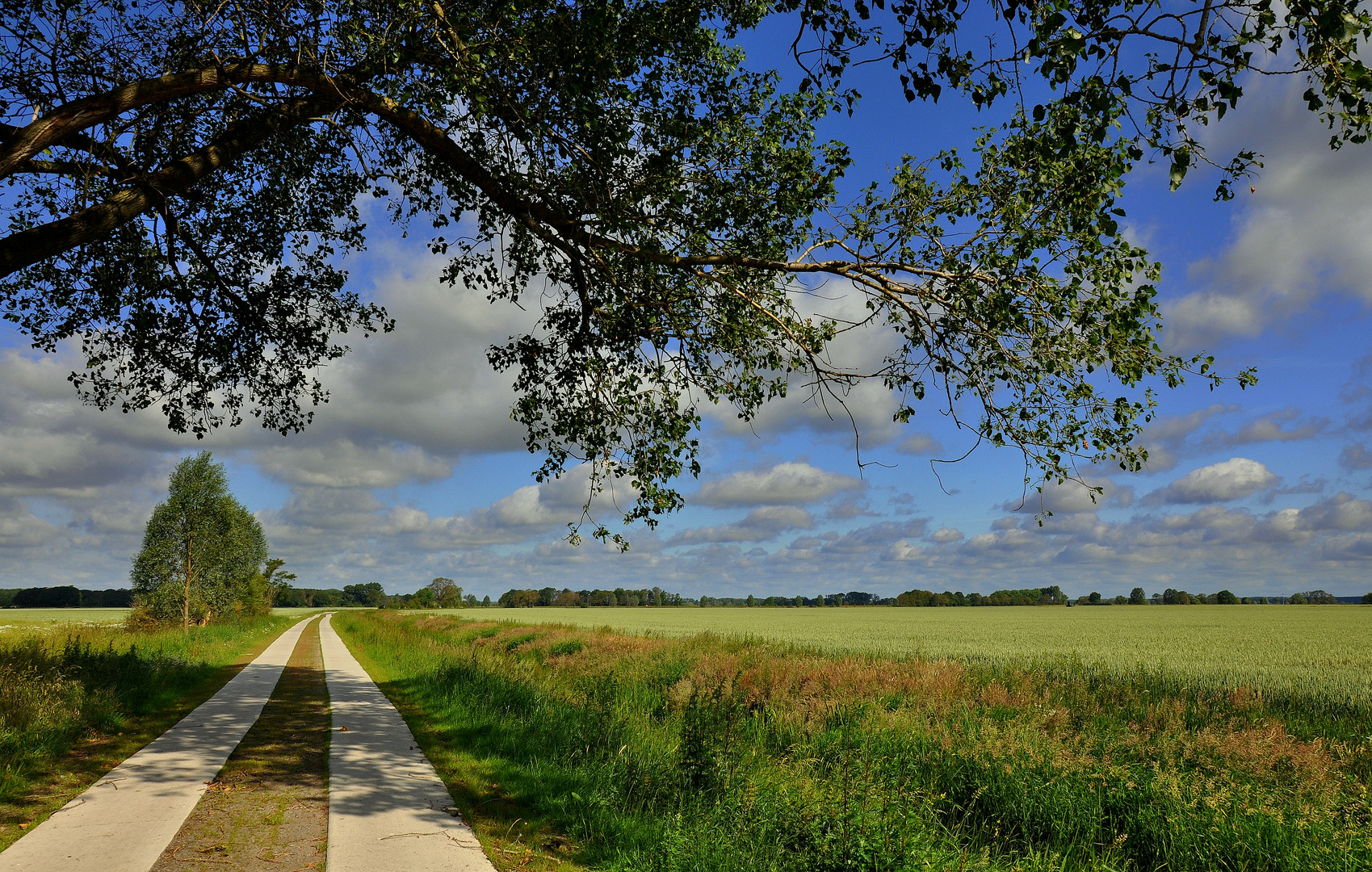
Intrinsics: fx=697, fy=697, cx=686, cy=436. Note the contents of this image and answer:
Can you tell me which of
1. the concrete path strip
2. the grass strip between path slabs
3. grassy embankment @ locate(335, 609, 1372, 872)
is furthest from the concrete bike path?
grassy embankment @ locate(335, 609, 1372, 872)

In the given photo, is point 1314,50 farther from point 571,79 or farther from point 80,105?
point 80,105

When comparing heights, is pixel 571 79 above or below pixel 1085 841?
above

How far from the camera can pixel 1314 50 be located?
475cm

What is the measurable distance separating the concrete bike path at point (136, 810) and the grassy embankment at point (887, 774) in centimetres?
238

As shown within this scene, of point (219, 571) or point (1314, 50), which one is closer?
point (1314, 50)

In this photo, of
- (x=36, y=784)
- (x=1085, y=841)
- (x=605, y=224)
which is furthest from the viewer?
(x=605, y=224)

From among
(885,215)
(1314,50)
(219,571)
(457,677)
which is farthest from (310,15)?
(219,571)

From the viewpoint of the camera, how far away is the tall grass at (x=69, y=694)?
316 inches

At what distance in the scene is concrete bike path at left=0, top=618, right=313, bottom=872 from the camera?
5230 millimetres

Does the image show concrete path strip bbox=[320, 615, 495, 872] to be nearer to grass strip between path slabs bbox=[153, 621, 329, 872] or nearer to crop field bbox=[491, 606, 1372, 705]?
grass strip between path slabs bbox=[153, 621, 329, 872]

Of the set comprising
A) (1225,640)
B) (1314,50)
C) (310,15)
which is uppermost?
(310,15)

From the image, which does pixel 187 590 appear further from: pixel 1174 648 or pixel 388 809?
pixel 1174 648

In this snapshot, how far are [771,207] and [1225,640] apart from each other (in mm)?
35462

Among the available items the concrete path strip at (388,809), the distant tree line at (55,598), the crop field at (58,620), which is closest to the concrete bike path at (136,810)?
the concrete path strip at (388,809)
